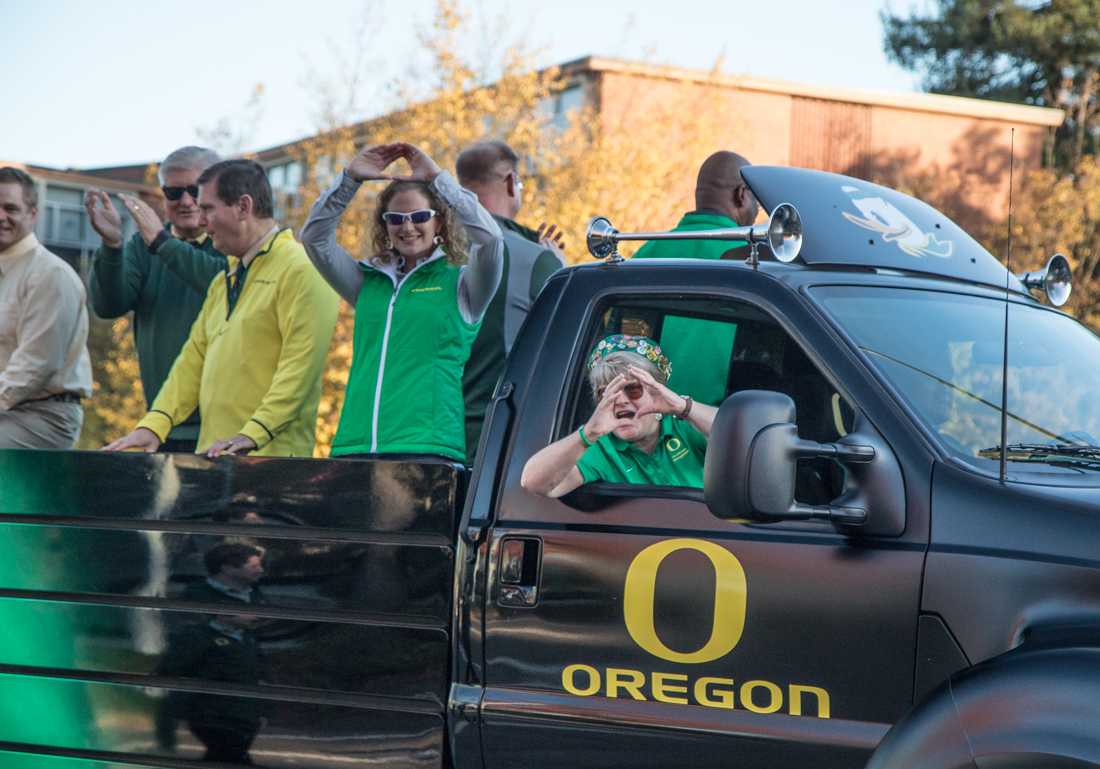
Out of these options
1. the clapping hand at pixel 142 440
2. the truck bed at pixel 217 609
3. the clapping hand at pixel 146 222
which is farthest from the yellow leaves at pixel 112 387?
the truck bed at pixel 217 609

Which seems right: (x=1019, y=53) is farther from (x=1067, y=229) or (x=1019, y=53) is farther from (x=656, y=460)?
(x=656, y=460)

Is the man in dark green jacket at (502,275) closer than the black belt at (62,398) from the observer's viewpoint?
Yes

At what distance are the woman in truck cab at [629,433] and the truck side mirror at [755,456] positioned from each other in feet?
1.49

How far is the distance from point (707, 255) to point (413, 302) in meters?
0.94

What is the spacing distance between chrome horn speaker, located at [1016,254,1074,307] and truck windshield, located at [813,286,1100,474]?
0.43m

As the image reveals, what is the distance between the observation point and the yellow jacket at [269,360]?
16.6 ft

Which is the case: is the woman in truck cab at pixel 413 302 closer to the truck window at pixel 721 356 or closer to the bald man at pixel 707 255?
the bald man at pixel 707 255

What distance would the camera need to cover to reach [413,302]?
4.73 metres

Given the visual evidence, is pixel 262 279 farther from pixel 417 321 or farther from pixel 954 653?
pixel 954 653

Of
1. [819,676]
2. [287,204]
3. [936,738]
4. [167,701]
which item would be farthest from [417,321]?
[287,204]

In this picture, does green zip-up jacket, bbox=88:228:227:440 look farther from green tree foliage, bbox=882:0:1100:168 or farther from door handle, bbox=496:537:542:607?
green tree foliage, bbox=882:0:1100:168

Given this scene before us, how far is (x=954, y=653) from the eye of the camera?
3.00 m

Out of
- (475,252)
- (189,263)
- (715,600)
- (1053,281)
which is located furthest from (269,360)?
(1053,281)

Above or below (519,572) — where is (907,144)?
above
